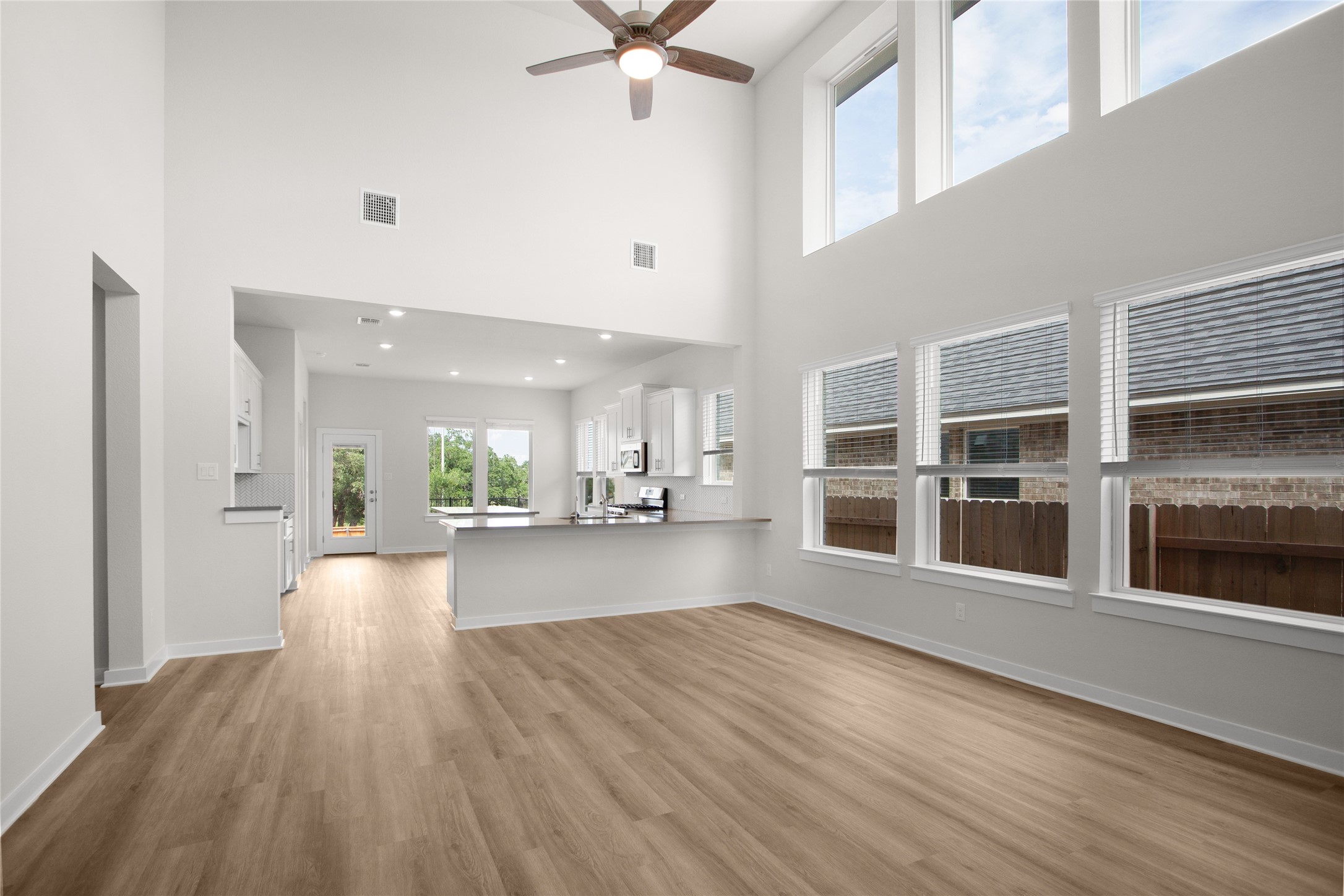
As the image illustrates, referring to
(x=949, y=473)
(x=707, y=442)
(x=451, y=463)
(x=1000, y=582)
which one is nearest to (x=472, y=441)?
(x=451, y=463)

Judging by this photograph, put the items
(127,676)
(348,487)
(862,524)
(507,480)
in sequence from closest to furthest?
(127,676)
(862,524)
(348,487)
(507,480)

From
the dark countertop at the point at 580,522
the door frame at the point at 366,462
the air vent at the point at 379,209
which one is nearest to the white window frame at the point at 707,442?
the dark countertop at the point at 580,522

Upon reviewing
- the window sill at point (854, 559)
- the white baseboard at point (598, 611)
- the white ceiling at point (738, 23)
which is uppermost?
the white ceiling at point (738, 23)

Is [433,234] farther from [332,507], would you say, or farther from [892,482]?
[332,507]

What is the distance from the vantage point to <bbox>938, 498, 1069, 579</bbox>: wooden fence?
3695 mm

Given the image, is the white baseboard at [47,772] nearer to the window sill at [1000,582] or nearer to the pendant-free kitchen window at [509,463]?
the window sill at [1000,582]

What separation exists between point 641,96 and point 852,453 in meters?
2.91

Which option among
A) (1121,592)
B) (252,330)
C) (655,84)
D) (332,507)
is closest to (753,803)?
(1121,592)

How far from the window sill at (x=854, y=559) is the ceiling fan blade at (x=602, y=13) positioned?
12.1 ft

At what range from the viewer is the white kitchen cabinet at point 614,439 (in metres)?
8.81

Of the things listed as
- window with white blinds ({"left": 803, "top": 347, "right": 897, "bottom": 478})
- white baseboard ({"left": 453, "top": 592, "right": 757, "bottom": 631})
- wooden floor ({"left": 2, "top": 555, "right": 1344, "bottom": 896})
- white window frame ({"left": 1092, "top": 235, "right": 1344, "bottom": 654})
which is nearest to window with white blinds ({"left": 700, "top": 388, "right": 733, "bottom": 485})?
white baseboard ({"left": 453, "top": 592, "right": 757, "bottom": 631})

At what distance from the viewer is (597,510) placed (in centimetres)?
988

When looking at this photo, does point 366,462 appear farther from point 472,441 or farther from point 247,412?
point 247,412

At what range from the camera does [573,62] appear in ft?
12.6
